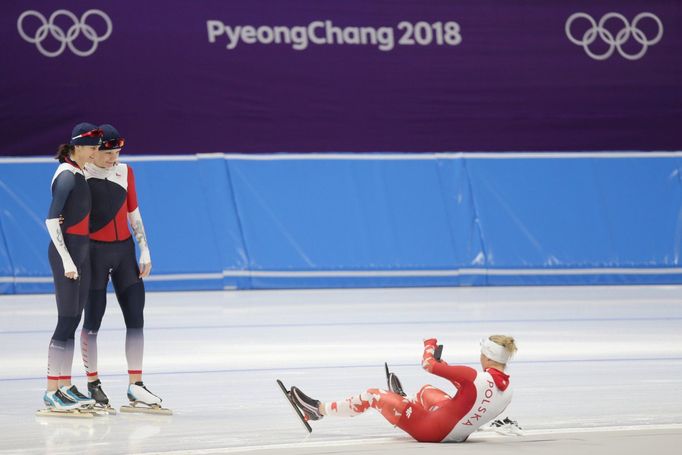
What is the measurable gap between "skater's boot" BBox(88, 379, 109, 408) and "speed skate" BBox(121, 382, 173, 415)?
0.40 ft

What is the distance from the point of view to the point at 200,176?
13758 mm

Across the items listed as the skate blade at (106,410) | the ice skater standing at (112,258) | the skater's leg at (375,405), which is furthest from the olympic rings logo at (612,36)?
the skater's leg at (375,405)

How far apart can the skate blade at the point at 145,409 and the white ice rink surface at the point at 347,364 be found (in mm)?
96

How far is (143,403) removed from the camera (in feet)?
22.6

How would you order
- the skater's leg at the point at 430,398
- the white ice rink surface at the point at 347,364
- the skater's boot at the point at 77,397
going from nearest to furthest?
the skater's leg at the point at 430,398
the white ice rink surface at the point at 347,364
the skater's boot at the point at 77,397

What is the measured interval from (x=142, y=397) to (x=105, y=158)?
4.52 ft

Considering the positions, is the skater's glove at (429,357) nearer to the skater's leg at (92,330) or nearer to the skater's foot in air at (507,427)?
the skater's foot in air at (507,427)

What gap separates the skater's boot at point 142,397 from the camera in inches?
271

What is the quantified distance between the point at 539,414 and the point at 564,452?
1.17m

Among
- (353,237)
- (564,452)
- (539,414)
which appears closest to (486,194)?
(353,237)

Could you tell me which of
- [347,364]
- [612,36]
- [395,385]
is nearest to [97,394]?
[395,385]

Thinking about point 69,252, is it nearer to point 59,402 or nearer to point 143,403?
point 59,402

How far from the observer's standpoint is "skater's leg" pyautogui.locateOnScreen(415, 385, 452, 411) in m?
5.91

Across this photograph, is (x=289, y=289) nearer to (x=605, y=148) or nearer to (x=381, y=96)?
(x=381, y=96)
